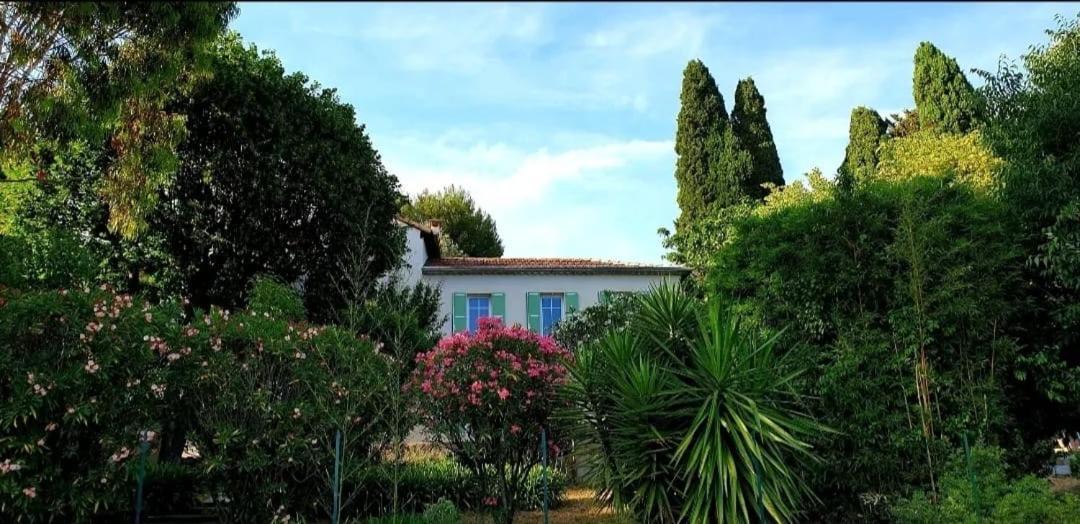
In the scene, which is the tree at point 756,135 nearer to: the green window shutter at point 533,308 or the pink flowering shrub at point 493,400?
the green window shutter at point 533,308

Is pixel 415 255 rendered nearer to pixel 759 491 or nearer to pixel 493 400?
pixel 493 400

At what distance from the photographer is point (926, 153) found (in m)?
20.4

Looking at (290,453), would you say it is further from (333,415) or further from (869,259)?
(869,259)

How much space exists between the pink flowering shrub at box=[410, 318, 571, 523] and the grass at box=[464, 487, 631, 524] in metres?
0.82

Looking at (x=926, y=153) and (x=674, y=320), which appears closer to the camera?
(x=674, y=320)

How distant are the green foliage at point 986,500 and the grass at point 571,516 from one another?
10.2 feet

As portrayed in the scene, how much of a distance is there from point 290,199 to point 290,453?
26.9ft

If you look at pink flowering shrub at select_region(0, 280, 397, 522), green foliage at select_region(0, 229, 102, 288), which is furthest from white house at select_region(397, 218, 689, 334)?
pink flowering shrub at select_region(0, 280, 397, 522)

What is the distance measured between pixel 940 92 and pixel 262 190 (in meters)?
21.3

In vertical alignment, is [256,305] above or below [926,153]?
below

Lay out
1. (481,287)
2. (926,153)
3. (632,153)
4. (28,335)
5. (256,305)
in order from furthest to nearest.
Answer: (481,287) → (926,153) → (256,305) → (28,335) → (632,153)

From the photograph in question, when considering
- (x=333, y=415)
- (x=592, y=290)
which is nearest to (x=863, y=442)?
(x=333, y=415)

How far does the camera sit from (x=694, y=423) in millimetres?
7867

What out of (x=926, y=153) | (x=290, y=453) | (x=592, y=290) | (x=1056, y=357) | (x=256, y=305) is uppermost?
(x=926, y=153)
